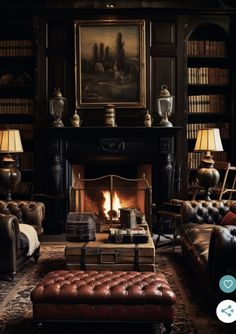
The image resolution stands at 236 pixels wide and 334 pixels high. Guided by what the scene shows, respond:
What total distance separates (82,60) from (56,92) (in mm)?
622

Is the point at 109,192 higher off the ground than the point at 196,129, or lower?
lower

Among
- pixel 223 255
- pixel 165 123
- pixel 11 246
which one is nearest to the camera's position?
pixel 223 255

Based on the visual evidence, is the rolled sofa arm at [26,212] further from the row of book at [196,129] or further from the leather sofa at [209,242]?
the row of book at [196,129]

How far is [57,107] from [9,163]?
121 cm

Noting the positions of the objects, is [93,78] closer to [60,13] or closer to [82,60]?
[82,60]

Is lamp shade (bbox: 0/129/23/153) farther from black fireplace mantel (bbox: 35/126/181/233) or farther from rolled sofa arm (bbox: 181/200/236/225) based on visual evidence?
rolled sofa arm (bbox: 181/200/236/225)

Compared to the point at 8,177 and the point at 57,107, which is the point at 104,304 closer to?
the point at 8,177

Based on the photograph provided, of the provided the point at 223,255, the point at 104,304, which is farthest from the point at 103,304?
the point at 223,255

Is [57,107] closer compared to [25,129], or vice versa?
[57,107]

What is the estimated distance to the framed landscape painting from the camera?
23.7 ft

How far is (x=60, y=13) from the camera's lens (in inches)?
285

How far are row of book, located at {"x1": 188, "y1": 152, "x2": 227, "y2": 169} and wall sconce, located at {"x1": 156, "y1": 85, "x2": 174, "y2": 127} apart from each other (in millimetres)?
667

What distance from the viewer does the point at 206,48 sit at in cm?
740

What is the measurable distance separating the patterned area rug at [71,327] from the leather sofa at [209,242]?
18 cm
